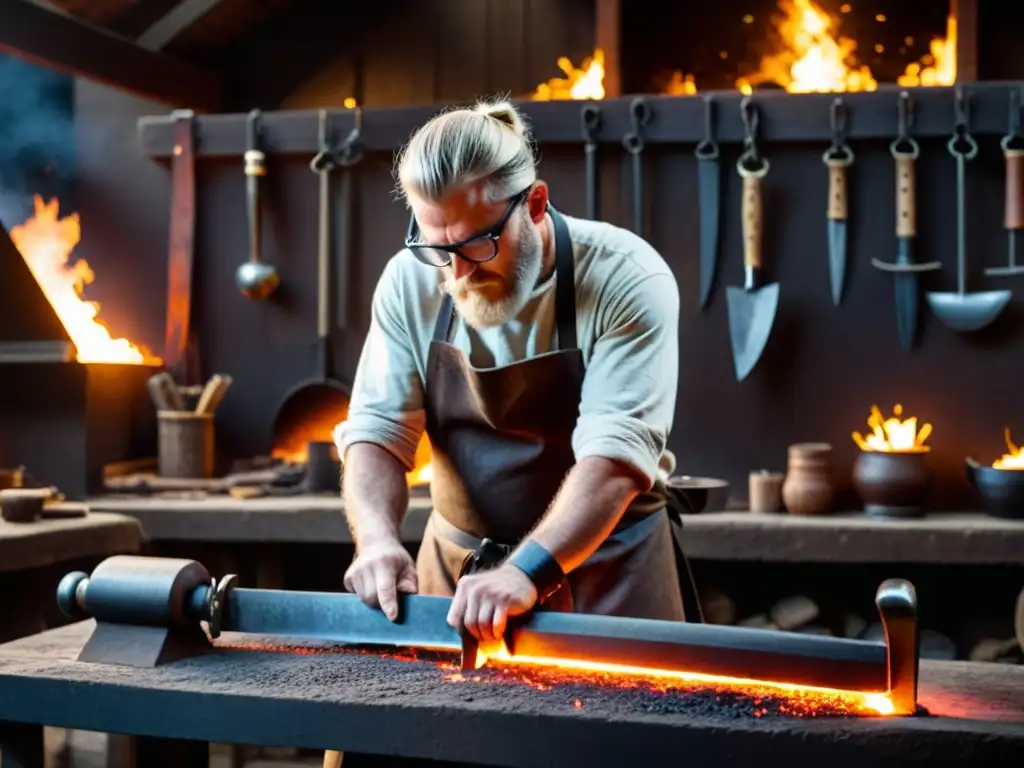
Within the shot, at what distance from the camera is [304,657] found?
Answer: 91.4 inches

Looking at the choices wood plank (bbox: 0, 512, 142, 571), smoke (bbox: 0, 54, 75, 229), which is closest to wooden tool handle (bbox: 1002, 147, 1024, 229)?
wood plank (bbox: 0, 512, 142, 571)

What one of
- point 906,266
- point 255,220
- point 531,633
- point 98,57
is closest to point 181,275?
point 255,220

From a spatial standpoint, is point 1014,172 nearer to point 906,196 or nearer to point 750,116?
point 906,196

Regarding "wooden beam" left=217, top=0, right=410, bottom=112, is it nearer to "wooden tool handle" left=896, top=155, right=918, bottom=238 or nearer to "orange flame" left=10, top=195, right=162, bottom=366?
"orange flame" left=10, top=195, right=162, bottom=366

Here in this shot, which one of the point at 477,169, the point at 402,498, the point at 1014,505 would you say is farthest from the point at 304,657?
the point at 1014,505

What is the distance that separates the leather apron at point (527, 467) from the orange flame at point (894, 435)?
2192 mm

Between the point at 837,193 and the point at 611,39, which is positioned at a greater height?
the point at 611,39

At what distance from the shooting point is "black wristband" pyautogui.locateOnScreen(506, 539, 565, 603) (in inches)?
89.0

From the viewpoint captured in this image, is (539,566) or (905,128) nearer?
(539,566)

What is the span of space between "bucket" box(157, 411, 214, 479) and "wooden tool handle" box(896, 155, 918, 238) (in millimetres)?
3205

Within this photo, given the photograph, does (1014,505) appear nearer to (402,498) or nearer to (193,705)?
(402,498)

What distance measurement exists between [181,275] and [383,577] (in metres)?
3.65

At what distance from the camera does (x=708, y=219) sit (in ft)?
16.7

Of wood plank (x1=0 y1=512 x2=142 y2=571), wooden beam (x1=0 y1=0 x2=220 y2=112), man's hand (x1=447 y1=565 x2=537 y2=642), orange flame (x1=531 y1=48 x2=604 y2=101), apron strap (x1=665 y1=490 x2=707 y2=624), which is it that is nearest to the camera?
man's hand (x1=447 y1=565 x2=537 y2=642)
